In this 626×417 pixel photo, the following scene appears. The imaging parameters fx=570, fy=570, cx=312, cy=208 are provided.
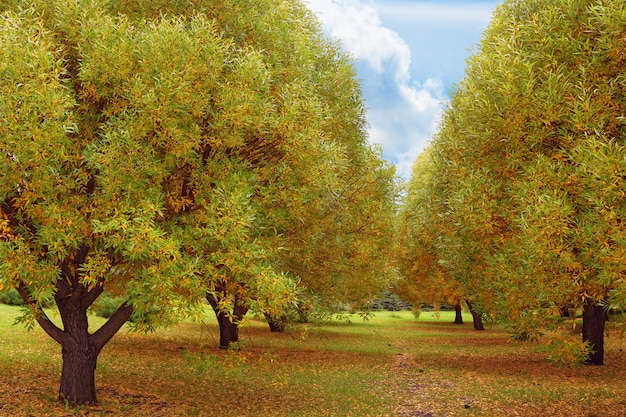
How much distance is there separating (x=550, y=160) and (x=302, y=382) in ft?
39.0

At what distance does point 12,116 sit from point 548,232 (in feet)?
39.5

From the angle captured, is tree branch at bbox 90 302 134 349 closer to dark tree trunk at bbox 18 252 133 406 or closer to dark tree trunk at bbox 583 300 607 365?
dark tree trunk at bbox 18 252 133 406

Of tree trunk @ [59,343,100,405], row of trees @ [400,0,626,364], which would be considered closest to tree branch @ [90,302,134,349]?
tree trunk @ [59,343,100,405]

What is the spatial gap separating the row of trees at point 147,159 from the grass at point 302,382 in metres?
2.31

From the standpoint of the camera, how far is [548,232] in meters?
13.8

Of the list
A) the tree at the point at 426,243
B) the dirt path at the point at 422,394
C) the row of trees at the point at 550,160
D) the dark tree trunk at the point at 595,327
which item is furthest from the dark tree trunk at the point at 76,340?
the dark tree trunk at the point at 595,327

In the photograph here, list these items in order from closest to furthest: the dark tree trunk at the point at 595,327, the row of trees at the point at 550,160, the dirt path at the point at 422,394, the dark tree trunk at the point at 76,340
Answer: the row of trees at the point at 550,160, the dark tree trunk at the point at 76,340, the dirt path at the point at 422,394, the dark tree trunk at the point at 595,327

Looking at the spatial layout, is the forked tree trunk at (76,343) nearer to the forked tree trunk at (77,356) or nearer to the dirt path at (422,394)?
the forked tree trunk at (77,356)

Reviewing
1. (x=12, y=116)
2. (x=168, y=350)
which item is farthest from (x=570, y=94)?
(x=168, y=350)

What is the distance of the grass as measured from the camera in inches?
624

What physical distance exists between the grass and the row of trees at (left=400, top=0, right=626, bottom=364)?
309 centimetres

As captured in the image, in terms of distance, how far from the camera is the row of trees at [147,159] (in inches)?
454

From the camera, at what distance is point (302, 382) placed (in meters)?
21.3

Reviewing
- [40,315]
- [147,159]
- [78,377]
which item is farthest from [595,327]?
[40,315]
